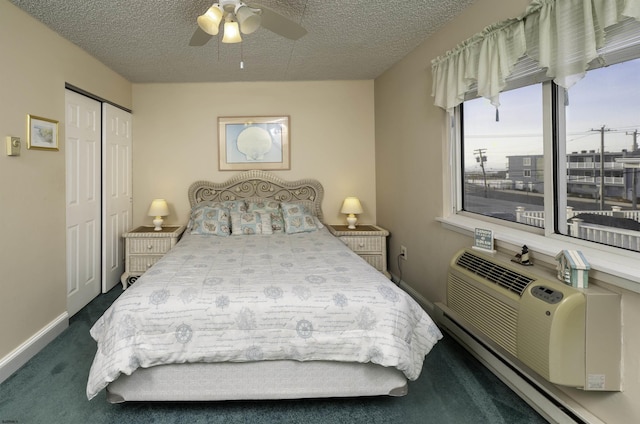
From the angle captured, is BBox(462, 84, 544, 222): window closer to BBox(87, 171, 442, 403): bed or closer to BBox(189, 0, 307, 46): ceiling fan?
BBox(87, 171, 442, 403): bed

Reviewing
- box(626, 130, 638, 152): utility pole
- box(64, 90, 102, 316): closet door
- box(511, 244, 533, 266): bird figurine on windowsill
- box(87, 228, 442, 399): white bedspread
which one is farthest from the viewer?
box(64, 90, 102, 316): closet door

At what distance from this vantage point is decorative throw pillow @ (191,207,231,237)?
12.2 ft

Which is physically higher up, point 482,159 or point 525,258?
point 482,159

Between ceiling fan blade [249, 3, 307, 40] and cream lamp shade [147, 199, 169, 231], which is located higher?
ceiling fan blade [249, 3, 307, 40]

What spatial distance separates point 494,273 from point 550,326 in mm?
513

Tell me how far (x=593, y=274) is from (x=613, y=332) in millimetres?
260

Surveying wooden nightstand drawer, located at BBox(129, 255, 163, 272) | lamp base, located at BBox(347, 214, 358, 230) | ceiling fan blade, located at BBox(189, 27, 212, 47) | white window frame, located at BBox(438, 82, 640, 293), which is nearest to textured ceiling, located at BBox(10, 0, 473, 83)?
ceiling fan blade, located at BBox(189, 27, 212, 47)

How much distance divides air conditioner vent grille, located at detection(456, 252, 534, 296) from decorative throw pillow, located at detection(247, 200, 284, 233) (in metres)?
2.06

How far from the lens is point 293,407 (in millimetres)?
1961

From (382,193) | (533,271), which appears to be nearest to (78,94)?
(382,193)

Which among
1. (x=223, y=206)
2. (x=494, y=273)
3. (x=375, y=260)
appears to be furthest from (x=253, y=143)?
(x=494, y=273)

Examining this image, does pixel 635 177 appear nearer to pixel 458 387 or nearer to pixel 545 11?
pixel 545 11

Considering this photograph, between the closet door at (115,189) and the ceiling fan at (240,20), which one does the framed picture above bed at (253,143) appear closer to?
the closet door at (115,189)

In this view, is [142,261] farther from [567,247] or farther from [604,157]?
[604,157]
